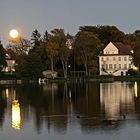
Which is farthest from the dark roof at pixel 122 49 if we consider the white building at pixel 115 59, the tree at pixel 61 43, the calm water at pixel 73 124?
the calm water at pixel 73 124

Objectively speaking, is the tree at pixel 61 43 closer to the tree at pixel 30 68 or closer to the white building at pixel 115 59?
the tree at pixel 30 68

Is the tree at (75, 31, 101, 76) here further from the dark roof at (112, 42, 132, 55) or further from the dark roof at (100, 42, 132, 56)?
the dark roof at (112, 42, 132, 55)

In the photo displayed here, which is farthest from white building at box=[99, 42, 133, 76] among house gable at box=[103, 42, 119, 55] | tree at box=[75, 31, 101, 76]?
tree at box=[75, 31, 101, 76]

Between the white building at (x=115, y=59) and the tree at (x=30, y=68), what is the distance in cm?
2440

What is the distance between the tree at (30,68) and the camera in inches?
3956

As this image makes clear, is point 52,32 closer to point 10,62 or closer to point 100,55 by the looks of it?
point 100,55

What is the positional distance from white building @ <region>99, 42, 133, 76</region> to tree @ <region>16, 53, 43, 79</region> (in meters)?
24.4

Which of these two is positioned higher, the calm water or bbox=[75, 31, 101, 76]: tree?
bbox=[75, 31, 101, 76]: tree

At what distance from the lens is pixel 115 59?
Result: 12288cm

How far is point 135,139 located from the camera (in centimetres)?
1977

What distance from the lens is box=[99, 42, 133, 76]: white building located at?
121 metres

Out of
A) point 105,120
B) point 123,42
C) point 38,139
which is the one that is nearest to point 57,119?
point 105,120

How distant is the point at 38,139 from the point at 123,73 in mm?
100755

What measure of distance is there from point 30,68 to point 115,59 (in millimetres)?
30727
